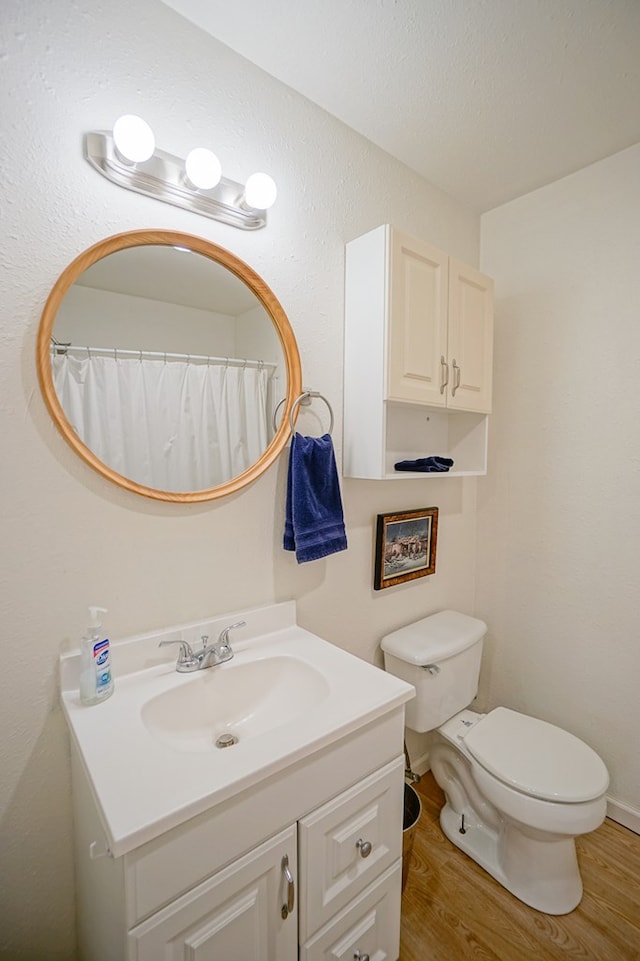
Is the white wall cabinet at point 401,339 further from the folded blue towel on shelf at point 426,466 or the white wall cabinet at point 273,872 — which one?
the white wall cabinet at point 273,872

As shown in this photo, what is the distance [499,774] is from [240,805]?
0.97 metres

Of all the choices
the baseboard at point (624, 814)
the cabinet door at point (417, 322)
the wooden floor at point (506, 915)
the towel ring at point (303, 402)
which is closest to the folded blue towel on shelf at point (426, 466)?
the cabinet door at point (417, 322)

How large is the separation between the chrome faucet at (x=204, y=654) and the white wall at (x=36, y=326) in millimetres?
79

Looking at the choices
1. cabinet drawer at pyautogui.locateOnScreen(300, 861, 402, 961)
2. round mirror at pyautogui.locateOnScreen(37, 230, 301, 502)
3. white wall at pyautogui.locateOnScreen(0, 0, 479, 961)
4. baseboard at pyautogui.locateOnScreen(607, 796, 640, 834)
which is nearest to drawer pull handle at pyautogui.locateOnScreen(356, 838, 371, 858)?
cabinet drawer at pyautogui.locateOnScreen(300, 861, 402, 961)

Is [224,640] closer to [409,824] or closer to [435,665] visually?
[435,665]

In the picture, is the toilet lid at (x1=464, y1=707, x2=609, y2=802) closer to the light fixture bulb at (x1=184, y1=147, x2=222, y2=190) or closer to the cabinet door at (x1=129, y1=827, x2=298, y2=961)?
the cabinet door at (x1=129, y1=827, x2=298, y2=961)

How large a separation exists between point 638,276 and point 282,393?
A: 140 centimetres

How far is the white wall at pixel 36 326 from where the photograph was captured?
35.1 inches

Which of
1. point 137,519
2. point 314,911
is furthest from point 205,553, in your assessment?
point 314,911

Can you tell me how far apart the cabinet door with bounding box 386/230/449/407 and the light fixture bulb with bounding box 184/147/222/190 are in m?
0.54

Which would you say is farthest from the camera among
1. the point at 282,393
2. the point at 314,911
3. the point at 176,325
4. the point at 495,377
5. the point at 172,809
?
the point at 495,377

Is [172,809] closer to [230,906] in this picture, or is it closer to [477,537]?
[230,906]

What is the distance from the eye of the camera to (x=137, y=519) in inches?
41.8

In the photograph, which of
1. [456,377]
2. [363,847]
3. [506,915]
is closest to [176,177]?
[456,377]
